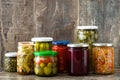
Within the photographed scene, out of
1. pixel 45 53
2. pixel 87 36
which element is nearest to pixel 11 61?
pixel 45 53

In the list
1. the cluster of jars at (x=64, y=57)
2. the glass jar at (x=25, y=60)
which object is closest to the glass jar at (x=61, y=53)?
the cluster of jars at (x=64, y=57)

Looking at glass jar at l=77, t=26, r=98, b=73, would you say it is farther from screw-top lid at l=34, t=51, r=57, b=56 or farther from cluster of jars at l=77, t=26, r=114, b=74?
screw-top lid at l=34, t=51, r=57, b=56

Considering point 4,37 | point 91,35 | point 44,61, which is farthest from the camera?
point 4,37

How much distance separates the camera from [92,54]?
1.14 meters

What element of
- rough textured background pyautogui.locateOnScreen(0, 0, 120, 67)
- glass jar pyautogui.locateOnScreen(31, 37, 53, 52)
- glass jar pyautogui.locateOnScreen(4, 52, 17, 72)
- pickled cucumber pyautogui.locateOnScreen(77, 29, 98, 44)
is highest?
rough textured background pyautogui.locateOnScreen(0, 0, 120, 67)

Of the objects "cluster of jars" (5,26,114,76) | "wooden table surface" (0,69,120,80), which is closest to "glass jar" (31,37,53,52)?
"cluster of jars" (5,26,114,76)

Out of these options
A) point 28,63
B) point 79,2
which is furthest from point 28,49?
point 79,2

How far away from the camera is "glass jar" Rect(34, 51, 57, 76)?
1.05 m

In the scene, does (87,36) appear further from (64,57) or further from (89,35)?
(64,57)

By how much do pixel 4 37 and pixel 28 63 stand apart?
227mm

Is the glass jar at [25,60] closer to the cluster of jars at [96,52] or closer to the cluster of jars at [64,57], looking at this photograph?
the cluster of jars at [64,57]

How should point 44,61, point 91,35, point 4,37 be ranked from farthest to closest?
point 4,37 → point 91,35 → point 44,61

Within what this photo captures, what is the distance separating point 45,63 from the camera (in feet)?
3.45

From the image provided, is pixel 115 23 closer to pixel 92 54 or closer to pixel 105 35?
pixel 105 35
